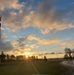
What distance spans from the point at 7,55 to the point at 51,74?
122 m

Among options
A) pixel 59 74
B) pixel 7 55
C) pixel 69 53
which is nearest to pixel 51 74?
pixel 59 74

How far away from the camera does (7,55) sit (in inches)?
5856

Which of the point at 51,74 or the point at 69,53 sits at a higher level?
the point at 69,53

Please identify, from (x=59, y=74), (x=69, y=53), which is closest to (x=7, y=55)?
(x=69, y=53)

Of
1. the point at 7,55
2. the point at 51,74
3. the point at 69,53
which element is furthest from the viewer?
the point at 7,55

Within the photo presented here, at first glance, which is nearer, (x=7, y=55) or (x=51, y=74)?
(x=51, y=74)

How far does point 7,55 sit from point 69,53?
3828 centimetres

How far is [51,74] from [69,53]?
111363 mm

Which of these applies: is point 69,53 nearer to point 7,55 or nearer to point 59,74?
point 7,55

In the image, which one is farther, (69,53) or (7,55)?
(7,55)

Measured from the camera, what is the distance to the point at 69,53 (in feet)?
456

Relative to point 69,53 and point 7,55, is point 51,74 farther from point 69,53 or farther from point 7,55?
point 7,55

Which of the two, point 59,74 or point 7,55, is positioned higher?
point 7,55

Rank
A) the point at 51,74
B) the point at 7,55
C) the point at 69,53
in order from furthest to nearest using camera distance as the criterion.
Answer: the point at 7,55
the point at 69,53
the point at 51,74
